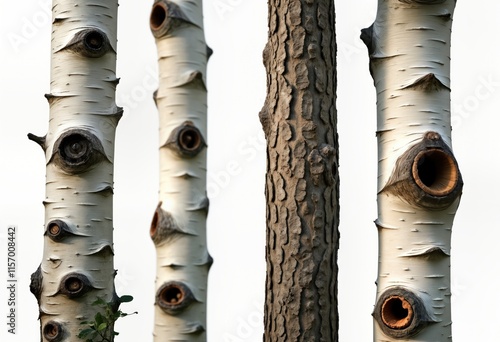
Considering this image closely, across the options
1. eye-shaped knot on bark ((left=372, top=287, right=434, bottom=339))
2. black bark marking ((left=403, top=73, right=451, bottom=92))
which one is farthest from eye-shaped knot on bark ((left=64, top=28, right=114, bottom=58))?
eye-shaped knot on bark ((left=372, top=287, right=434, bottom=339))

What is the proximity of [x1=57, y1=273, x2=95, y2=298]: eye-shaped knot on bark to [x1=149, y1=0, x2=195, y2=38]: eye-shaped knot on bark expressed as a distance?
127cm

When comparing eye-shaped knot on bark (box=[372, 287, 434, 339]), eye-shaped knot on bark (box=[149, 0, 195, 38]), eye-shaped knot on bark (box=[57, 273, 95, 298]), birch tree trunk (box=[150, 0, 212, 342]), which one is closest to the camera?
eye-shaped knot on bark (box=[372, 287, 434, 339])

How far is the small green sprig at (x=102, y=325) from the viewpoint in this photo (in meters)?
3.22

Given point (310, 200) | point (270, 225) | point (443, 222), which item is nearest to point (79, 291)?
point (270, 225)

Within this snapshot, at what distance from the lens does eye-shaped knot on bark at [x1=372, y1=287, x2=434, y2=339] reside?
266 centimetres

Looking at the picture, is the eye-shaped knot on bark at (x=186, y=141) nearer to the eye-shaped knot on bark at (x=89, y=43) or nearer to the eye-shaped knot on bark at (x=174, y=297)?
the eye-shaped knot on bark at (x=89, y=43)

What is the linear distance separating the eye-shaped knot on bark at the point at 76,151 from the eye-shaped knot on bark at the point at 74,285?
493 millimetres

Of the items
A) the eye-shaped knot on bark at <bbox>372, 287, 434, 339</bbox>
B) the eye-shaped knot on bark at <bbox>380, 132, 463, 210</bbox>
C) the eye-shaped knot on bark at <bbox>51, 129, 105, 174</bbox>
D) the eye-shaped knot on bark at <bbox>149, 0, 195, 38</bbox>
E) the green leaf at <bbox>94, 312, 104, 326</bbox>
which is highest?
the eye-shaped knot on bark at <bbox>149, 0, 195, 38</bbox>

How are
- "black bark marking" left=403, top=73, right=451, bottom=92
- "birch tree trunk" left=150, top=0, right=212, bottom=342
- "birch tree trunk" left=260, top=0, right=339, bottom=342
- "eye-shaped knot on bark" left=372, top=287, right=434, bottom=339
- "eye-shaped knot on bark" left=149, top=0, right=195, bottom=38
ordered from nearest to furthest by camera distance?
"eye-shaped knot on bark" left=372, top=287, right=434, bottom=339 < "black bark marking" left=403, top=73, right=451, bottom=92 < "birch tree trunk" left=260, top=0, right=339, bottom=342 < "birch tree trunk" left=150, top=0, right=212, bottom=342 < "eye-shaped knot on bark" left=149, top=0, right=195, bottom=38

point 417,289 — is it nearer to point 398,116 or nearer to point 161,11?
point 398,116

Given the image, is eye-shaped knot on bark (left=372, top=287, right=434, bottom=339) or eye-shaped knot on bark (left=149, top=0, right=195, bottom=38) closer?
eye-shaped knot on bark (left=372, top=287, right=434, bottom=339)

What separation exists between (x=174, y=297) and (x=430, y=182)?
4.53ft

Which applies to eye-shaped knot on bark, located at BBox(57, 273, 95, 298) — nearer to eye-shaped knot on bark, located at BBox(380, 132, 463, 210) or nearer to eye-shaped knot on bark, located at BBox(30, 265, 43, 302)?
eye-shaped knot on bark, located at BBox(30, 265, 43, 302)

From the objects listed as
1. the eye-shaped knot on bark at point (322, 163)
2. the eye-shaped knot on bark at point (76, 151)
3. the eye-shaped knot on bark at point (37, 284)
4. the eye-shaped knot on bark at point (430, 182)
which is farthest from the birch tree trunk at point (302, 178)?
the eye-shaped knot on bark at point (37, 284)
